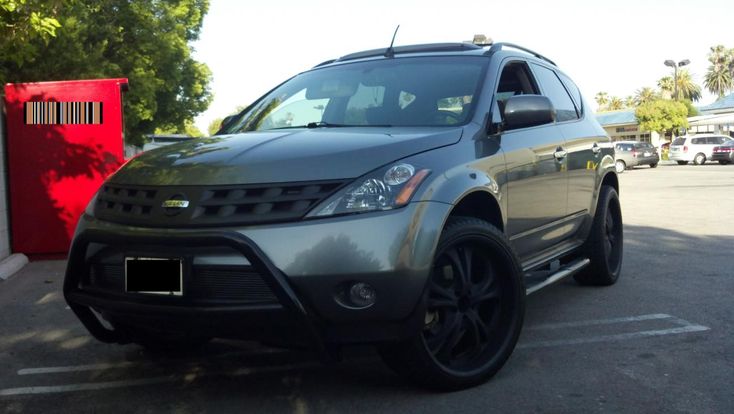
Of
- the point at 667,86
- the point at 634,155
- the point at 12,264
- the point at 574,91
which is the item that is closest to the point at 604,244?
the point at 574,91

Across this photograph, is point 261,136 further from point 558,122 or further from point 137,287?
point 558,122

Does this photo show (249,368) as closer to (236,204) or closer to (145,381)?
(145,381)

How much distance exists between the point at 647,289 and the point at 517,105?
8.40ft

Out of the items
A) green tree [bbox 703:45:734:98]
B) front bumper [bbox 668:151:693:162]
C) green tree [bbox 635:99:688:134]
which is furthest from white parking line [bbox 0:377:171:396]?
green tree [bbox 703:45:734:98]

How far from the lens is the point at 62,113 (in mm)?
8297

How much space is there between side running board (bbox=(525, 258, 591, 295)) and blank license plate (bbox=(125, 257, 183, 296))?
190cm

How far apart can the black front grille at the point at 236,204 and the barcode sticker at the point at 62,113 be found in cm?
570

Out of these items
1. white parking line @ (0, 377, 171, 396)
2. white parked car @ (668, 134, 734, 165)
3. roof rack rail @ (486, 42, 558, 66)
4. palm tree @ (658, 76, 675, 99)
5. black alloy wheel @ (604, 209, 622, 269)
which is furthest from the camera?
palm tree @ (658, 76, 675, 99)

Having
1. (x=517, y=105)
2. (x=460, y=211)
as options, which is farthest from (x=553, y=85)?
(x=460, y=211)

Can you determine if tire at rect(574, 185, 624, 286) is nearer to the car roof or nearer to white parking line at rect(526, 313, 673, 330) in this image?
white parking line at rect(526, 313, 673, 330)

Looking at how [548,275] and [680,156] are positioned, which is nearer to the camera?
[548,275]

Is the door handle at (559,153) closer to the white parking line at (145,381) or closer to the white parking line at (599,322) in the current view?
the white parking line at (599,322)

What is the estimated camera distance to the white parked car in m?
36.5

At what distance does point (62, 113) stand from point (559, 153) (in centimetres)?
588
